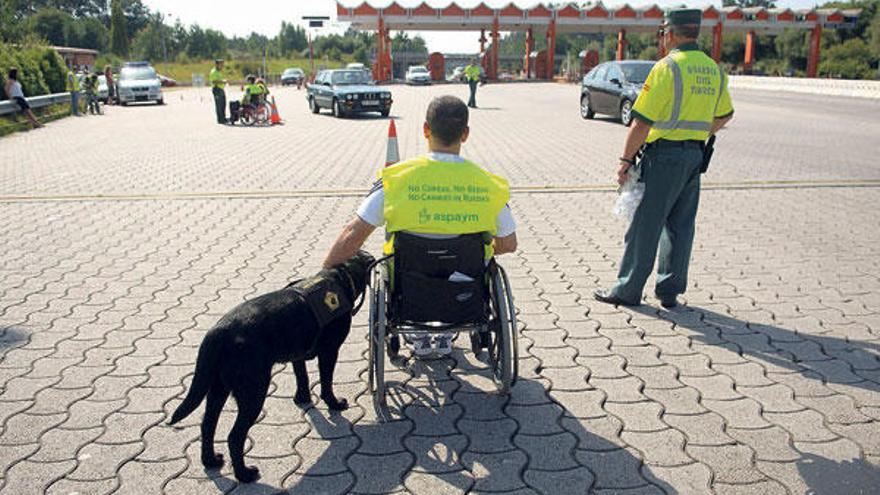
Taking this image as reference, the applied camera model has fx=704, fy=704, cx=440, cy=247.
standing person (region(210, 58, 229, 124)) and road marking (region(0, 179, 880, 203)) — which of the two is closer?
road marking (region(0, 179, 880, 203))

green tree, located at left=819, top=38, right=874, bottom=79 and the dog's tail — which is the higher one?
green tree, located at left=819, top=38, right=874, bottom=79

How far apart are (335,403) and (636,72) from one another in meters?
16.3

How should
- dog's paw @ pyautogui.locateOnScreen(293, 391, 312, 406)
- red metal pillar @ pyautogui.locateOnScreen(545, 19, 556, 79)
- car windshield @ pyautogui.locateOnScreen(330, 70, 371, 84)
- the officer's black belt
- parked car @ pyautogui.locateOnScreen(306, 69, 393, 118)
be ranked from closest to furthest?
dog's paw @ pyautogui.locateOnScreen(293, 391, 312, 406), the officer's black belt, parked car @ pyautogui.locateOnScreen(306, 69, 393, 118), car windshield @ pyautogui.locateOnScreen(330, 70, 371, 84), red metal pillar @ pyautogui.locateOnScreen(545, 19, 556, 79)

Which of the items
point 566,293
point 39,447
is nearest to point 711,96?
point 566,293

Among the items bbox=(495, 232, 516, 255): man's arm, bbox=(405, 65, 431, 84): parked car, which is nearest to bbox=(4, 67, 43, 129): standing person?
bbox=(495, 232, 516, 255): man's arm

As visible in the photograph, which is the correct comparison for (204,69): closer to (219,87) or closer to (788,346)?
(219,87)

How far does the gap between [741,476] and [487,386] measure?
1.35 meters

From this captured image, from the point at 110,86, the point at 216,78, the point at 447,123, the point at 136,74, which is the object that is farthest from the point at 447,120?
the point at 136,74

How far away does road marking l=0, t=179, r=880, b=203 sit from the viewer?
9008mm

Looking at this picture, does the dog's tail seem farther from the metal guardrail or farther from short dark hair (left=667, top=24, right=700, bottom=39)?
the metal guardrail

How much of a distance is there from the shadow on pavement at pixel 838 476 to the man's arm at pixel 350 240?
2154 millimetres

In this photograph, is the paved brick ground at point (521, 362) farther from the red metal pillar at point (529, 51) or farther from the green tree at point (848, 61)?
the green tree at point (848, 61)

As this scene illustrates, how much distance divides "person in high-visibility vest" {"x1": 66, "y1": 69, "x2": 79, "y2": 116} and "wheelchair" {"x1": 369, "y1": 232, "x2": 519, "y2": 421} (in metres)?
23.8

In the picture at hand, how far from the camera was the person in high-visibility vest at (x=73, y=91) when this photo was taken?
23394mm
